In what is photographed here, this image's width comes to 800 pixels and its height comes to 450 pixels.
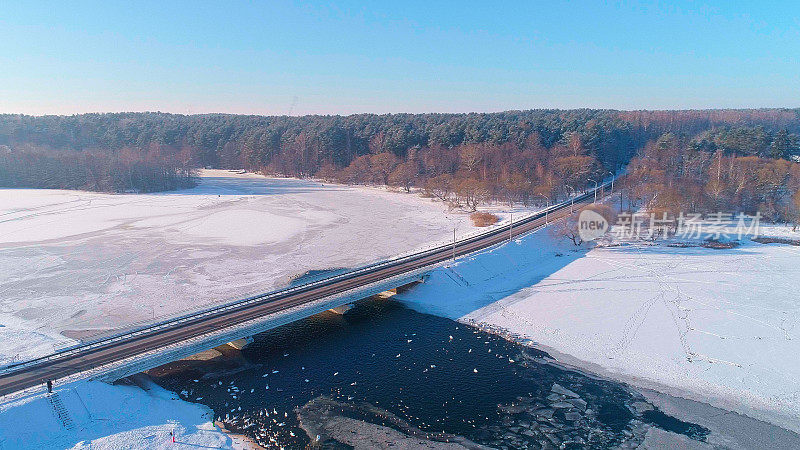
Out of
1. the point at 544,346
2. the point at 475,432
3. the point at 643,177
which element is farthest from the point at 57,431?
the point at 643,177

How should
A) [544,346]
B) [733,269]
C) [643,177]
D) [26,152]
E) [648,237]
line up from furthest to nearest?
[26,152] < [643,177] < [648,237] < [733,269] < [544,346]

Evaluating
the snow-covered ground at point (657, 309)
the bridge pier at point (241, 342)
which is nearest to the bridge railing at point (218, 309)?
the bridge pier at point (241, 342)

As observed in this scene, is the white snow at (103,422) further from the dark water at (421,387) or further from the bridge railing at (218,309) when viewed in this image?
the bridge railing at (218,309)

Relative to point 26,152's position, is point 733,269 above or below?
below

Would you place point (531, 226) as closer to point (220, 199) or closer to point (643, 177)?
point (643, 177)

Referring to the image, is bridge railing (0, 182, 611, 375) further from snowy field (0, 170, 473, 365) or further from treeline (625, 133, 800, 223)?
treeline (625, 133, 800, 223)

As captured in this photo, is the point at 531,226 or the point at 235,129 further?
the point at 235,129
